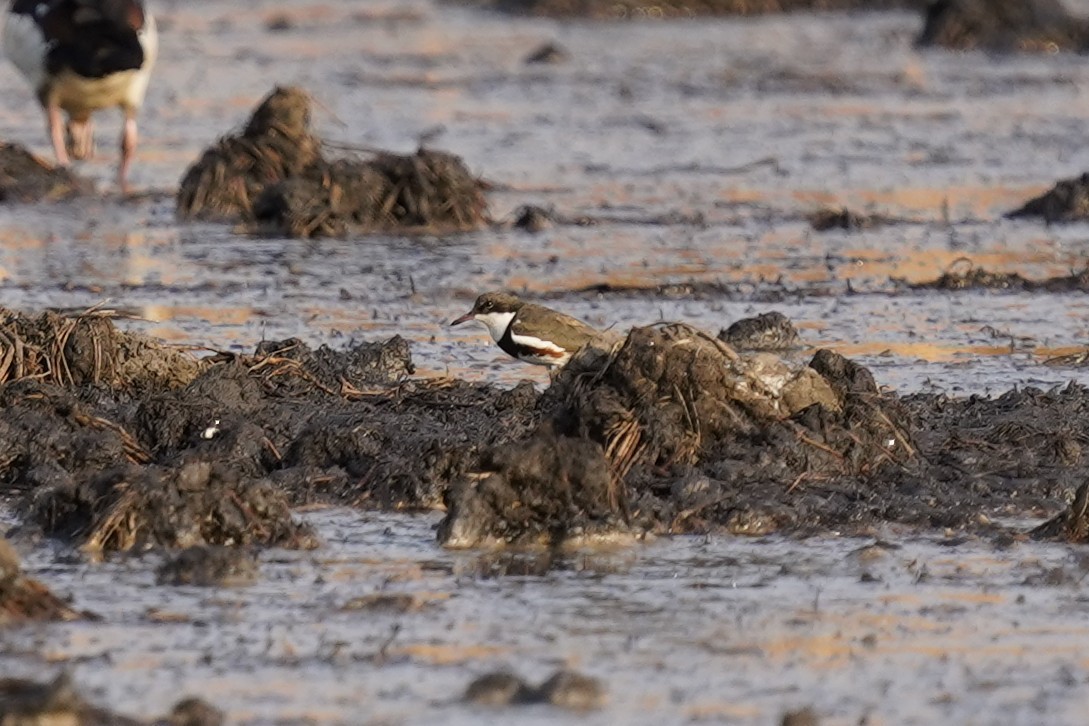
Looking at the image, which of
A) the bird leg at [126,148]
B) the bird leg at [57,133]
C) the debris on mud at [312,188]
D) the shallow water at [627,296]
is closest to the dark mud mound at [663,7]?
the shallow water at [627,296]

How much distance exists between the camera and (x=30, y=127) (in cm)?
2105

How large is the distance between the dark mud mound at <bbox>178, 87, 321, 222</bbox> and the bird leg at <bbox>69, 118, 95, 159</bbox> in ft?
8.10

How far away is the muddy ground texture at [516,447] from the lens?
304 inches

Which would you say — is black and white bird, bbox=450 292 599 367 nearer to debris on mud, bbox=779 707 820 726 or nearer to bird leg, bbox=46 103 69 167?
debris on mud, bbox=779 707 820 726

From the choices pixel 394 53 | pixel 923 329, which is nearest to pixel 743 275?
pixel 923 329

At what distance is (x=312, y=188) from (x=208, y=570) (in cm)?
820

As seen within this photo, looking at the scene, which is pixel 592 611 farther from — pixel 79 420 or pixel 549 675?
pixel 79 420

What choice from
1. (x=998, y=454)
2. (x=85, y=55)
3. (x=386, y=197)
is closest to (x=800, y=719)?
(x=998, y=454)

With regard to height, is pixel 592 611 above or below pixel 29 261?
above

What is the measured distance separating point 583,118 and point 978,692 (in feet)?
51.3

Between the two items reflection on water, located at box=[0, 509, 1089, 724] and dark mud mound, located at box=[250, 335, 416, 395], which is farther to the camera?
dark mud mound, located at box=[250, 335, 416, 395]

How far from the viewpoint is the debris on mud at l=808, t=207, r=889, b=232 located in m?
15.2

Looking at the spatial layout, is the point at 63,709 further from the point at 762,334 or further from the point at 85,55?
the point at 85,55

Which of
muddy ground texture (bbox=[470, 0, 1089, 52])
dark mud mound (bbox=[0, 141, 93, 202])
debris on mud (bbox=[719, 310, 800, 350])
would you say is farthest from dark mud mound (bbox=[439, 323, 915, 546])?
muddy ground texture (bbox=[470, 0, 1089, 52])
